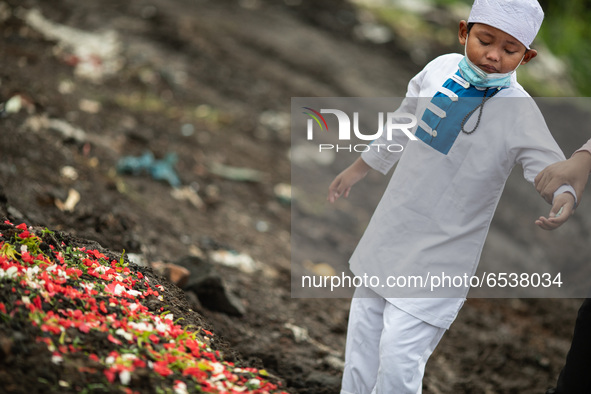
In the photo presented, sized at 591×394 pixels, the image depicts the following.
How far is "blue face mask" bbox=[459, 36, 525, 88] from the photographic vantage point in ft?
7.02

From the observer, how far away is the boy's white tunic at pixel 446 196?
2.12 metres

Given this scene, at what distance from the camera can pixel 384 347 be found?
226cm

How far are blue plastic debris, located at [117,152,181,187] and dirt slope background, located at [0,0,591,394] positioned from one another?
7 centimetres

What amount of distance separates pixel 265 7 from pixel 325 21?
3.39ft

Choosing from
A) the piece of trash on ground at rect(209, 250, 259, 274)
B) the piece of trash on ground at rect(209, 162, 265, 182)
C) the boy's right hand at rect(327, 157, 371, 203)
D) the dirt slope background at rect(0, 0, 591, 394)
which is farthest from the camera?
the piece of trash on ground at rect(209, 162, 265, 182)

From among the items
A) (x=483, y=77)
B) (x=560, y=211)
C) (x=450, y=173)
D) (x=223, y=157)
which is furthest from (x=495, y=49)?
(x=223, y=157)

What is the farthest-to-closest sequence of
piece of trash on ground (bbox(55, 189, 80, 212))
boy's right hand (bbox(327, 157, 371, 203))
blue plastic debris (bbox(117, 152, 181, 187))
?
1. blue plastic debris (bbox(117, 152, 181, 187))
2. piece of trash on ground (bbox(55, 189, 80, 212))
3. boy's right hand (bbox(327, 157, 371, 203))

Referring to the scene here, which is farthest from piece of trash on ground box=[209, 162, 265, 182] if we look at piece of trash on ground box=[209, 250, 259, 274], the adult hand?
the adult hand

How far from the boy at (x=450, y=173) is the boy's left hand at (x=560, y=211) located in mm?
121

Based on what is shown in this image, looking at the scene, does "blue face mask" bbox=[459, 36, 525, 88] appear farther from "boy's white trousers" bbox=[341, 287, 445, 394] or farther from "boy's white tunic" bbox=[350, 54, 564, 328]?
"boy's white trousers" bbox=[341, 287, 445, 394]

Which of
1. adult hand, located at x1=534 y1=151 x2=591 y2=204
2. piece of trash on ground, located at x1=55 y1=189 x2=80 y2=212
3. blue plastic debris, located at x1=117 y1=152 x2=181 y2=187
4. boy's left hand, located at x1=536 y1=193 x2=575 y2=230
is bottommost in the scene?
blue plastic debris, located at x1=117 y1=152 x2=181 y2=187

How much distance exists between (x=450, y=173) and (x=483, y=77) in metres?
0.34

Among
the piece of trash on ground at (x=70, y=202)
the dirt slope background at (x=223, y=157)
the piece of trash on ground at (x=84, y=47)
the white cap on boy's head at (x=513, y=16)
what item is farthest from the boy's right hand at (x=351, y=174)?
the piece of trash on ground at (x=84, y=47)

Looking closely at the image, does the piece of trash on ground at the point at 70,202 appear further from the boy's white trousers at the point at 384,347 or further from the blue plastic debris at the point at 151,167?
the boy's white trousers at the point at 384,347
